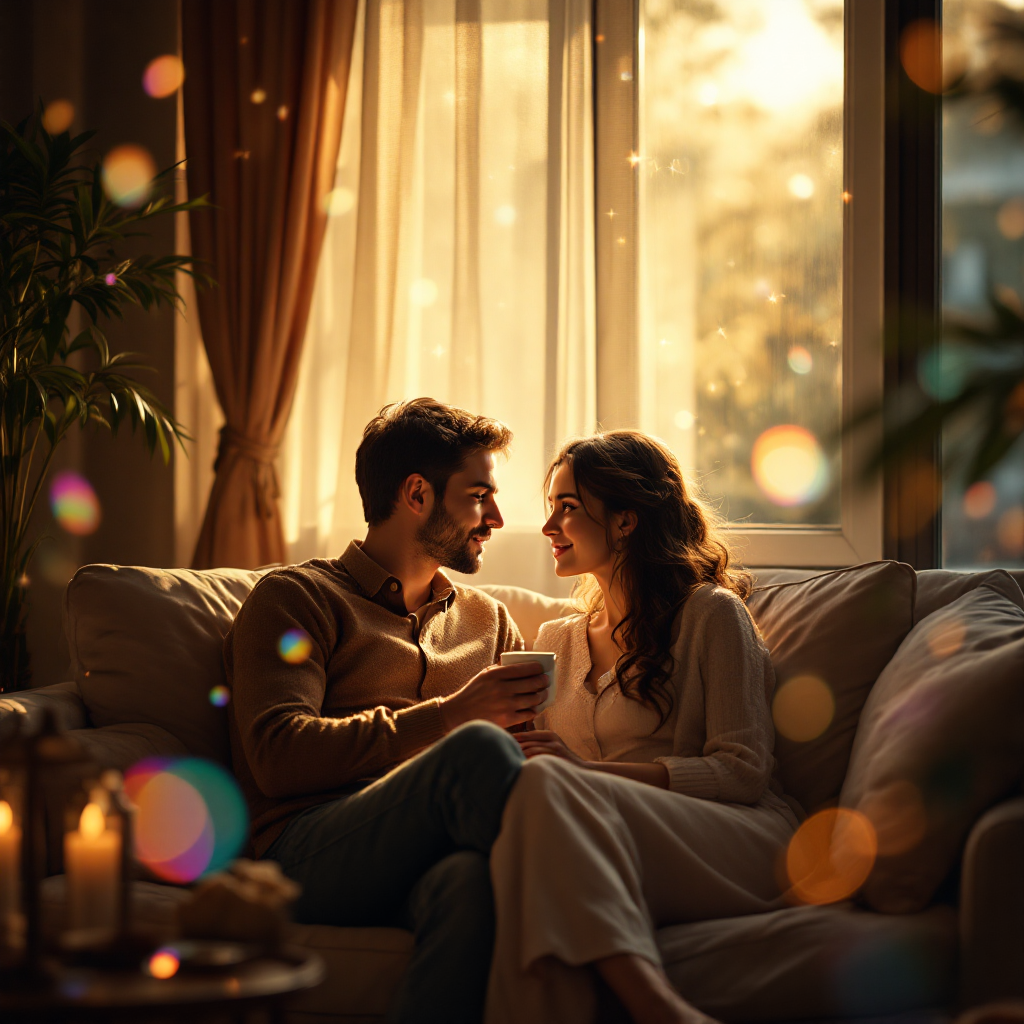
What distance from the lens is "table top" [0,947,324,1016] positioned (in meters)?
Result: 1.00

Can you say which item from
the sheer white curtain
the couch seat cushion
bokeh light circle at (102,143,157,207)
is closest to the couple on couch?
the couch seat cushion

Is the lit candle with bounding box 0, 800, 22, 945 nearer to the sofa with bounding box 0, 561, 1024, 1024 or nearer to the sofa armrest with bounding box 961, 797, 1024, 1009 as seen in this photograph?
the sofa with bounding box 0, 561, 1024, 1024

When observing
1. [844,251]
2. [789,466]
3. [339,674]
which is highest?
[844,251]

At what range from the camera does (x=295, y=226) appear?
307cm

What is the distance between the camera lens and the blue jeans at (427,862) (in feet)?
4.80

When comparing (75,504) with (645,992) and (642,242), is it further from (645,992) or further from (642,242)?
(645,992)

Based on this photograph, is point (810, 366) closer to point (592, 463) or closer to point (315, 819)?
point (592, 463)

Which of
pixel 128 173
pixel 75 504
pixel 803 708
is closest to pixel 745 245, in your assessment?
pixel 803 708

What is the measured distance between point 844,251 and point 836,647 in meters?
1.40

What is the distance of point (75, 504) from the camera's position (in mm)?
3322

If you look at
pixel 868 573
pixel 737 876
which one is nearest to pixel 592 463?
pixel 868 573

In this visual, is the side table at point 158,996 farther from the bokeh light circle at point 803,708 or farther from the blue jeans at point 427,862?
the bokeh light circle at point 803,708

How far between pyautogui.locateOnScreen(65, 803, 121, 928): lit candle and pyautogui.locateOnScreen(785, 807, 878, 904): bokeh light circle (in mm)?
1058

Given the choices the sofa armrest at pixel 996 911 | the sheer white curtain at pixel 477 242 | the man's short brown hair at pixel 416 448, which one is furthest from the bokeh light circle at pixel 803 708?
the sheer white curtain at pixel 477 242
